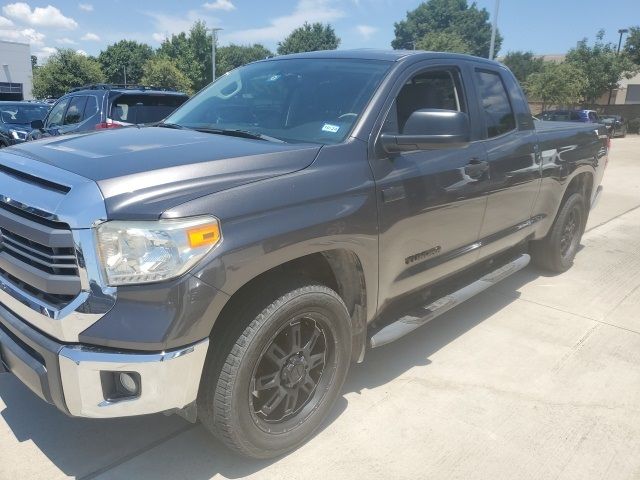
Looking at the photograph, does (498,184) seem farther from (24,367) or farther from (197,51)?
(197,51)

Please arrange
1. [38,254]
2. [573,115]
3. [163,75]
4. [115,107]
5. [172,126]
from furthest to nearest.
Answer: [163,75], [573,115], [115,107], [172,126], [38,254]

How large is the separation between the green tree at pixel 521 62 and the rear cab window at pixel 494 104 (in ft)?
249

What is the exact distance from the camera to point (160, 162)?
7.55 feet

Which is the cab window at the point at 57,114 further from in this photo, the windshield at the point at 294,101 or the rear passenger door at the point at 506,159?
the rear passenger door at the point at 506,159

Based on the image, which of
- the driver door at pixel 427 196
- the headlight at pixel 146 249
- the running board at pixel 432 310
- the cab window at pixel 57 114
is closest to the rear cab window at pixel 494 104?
the driver door at pixel 427 196

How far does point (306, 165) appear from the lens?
102 inches

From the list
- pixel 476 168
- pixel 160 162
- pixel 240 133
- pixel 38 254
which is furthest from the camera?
pixel 476 168

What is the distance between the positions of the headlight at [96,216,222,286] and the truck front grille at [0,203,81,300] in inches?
5.7

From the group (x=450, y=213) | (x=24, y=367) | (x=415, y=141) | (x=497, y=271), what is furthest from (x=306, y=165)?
(x=497, y=271)

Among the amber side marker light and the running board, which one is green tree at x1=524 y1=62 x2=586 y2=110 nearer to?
the running board

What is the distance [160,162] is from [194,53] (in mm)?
70408

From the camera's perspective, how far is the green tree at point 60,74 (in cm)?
4712

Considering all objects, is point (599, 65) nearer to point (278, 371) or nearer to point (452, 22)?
point (278, 371)

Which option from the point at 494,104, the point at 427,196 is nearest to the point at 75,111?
the point at 494,104
